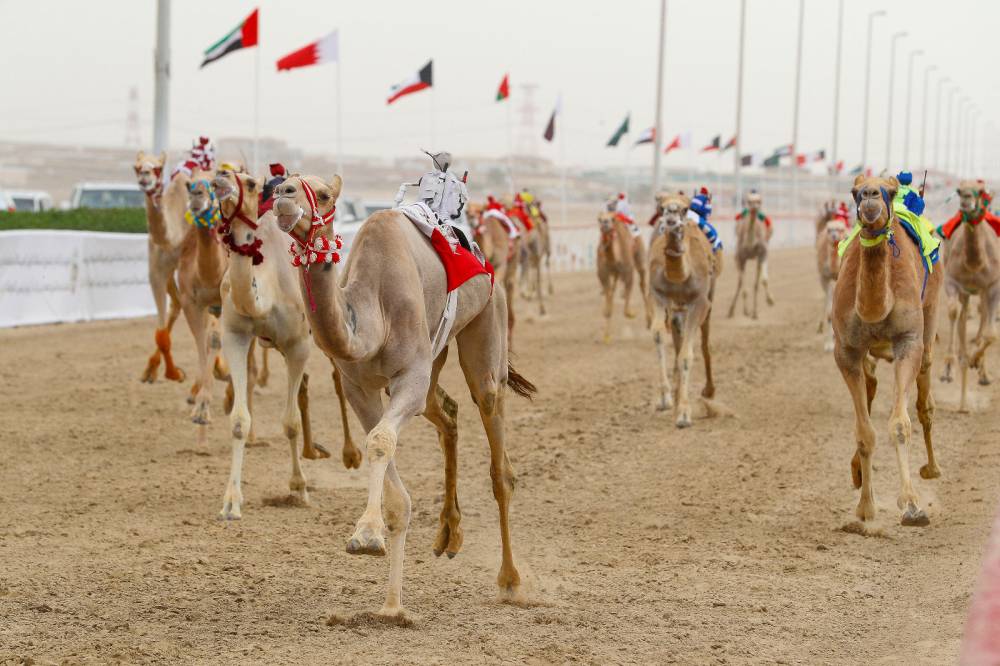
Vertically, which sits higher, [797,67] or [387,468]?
[797,67]

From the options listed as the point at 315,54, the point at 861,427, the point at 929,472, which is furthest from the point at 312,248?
the point at 315,54

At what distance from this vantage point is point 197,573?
6777 mm

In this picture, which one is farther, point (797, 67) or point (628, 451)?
point (797, 67)

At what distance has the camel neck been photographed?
809 cm

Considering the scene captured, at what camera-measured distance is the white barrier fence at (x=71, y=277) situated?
738 inches

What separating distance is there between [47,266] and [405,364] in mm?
15083

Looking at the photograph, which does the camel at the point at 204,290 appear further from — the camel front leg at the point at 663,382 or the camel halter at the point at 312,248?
the camel front leg at the point at 663,382

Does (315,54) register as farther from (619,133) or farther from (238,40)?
(619,133)

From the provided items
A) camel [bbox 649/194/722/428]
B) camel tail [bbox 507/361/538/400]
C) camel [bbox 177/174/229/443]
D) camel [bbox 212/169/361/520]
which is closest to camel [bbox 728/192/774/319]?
camel [bbox 649/194/722/428]

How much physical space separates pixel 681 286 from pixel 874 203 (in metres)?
4.93

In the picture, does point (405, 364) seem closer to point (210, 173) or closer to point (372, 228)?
point (372, 228)

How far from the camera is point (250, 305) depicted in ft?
26.0

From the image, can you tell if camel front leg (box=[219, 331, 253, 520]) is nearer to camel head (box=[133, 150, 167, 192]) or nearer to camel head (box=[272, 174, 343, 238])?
camel head (box=[272, 174, 343, 238])

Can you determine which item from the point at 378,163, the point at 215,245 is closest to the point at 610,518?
the point at 215,245
